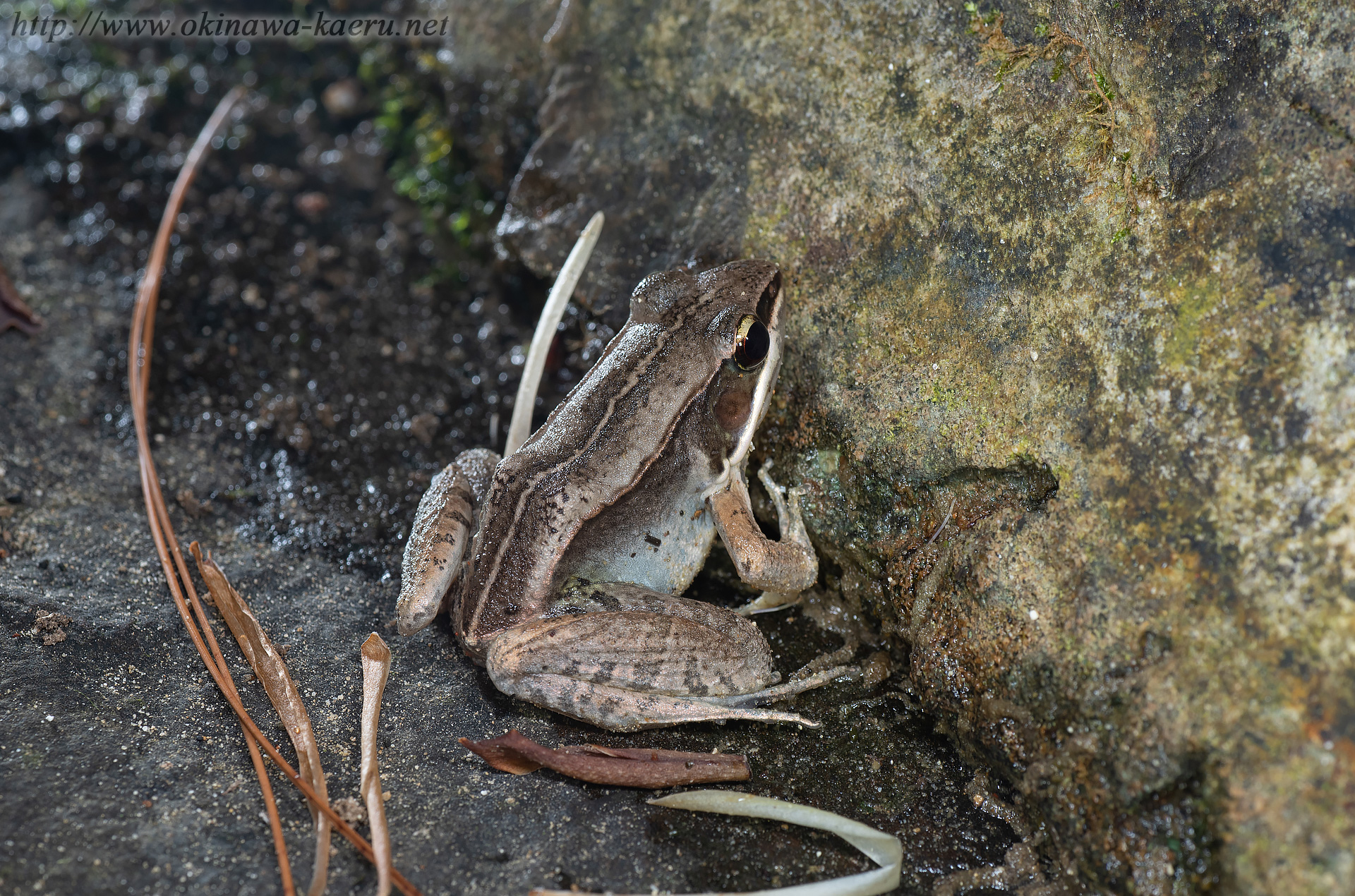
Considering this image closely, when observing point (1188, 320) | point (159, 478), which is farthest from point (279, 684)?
point (1188, 320)

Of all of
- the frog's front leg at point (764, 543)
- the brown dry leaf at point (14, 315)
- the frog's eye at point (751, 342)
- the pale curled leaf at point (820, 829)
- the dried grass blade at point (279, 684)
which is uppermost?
the frog's eye at point (751, 342)

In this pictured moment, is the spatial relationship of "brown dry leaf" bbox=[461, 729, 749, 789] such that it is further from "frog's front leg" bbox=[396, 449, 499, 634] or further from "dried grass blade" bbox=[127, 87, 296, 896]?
"dried grass blade" bbox=[127, 87, 296, 896]

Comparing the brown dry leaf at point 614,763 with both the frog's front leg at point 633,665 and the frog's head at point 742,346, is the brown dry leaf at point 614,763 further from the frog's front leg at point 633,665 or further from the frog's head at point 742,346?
the frog's head at point 742,346

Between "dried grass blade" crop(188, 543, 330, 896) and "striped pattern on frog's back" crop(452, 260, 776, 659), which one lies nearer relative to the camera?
"dried grass blade" crop(188, 543, 330, 896)

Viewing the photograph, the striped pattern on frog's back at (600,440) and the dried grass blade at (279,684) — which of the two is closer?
the dried grass blade at (279,684)

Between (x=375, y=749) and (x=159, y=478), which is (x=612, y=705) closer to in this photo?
(x=375, y=749)

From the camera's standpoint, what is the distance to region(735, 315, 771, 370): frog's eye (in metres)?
3.46

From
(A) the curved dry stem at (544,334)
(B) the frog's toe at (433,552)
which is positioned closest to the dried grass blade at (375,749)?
(B) the frog's toe at (433,552)

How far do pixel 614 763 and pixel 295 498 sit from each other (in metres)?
2.16

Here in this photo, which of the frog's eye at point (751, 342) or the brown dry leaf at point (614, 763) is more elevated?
the frog's eye at point (751, 342)

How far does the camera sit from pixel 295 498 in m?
4.18

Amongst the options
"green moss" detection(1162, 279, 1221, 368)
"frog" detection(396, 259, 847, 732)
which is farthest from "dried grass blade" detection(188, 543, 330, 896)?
"green moss" detection(1162, 279, 1221, 368)

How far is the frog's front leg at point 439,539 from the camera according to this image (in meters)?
3.33

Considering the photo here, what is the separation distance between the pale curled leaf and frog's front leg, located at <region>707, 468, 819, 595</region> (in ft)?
3.01
